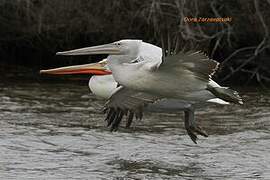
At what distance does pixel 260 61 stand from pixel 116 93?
6.99 m

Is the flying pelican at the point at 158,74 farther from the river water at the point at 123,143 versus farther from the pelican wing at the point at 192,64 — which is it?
the river water at the point at 123,143

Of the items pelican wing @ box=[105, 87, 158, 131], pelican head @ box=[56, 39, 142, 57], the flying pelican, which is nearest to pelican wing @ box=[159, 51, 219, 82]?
the flying pelican

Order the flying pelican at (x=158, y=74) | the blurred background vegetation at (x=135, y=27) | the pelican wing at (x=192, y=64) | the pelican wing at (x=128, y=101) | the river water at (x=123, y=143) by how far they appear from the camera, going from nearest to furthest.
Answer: the pelican wing at (x=192, y=64) < the flying pelican at (x=158, y=74) < the river water at (x=123, y=143) < the pelican wing at (x=128, y=101) < the blurred background vegetation at (x=135, y=27)

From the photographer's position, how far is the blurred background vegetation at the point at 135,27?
1327 centimetres

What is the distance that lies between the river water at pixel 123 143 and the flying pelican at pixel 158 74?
62 cm

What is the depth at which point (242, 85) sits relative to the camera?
1345cm

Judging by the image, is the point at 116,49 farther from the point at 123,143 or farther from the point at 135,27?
the point at 135,27

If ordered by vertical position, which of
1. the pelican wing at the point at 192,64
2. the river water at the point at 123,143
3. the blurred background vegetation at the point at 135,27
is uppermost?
the pelican wing at the point at 192,64

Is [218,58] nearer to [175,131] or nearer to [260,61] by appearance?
[260,61]

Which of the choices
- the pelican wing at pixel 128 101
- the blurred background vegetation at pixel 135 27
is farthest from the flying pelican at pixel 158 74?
the blurred background vegetation at pixel 135 27

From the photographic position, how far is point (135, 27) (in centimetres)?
1411

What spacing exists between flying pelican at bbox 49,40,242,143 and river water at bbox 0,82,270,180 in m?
0.62

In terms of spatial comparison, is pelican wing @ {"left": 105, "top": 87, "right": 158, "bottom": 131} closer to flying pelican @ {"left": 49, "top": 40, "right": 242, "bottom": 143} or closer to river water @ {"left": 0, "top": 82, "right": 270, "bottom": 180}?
flying pelican @ {"left": 49, "top": 40, "right": 242, "bottom": 143}

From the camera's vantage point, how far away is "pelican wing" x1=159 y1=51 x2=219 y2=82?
5840mm
